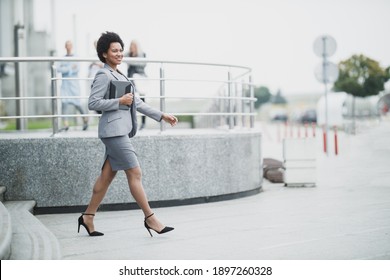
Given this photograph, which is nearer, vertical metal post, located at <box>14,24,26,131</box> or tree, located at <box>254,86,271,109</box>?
vertical metal post, located at <box>14,24,26,131</box>

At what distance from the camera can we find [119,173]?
811 cm

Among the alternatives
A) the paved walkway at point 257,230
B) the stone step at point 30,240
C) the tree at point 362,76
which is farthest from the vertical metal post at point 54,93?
the tree at point 362,76

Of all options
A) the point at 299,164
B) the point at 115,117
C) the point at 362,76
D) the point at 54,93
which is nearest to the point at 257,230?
the point at 115,117

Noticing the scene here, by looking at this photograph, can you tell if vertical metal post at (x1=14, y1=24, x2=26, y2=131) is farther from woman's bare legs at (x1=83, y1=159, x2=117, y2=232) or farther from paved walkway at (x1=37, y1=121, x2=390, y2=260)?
woman's bare legs at (x1=83, y1=159, x2=117, y2=232)

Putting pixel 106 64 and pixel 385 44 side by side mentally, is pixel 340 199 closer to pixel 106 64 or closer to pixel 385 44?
pixel 385 44

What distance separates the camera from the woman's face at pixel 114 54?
229 inches

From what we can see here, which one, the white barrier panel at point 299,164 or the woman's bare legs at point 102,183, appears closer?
the woman's bare legs at point 102,183

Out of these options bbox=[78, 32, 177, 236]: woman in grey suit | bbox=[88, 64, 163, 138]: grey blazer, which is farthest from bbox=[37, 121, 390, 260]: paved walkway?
bbox=[88, 64, 163, 138]: grey blazer

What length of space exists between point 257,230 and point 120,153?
5.17 ft

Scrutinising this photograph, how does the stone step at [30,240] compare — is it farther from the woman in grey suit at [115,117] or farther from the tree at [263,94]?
the tree at [263,94]

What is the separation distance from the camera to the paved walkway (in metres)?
5.36

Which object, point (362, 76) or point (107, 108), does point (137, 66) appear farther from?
point (362, 76)

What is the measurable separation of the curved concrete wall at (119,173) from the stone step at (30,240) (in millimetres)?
837

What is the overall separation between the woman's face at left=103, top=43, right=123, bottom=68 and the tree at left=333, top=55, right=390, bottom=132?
9.17 meters
